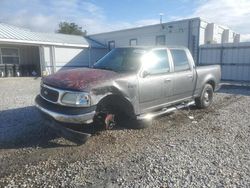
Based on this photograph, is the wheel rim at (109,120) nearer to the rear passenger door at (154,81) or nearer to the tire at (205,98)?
the rear passenger door at (154,81)

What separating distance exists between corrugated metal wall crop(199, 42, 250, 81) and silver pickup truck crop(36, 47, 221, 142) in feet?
33.0

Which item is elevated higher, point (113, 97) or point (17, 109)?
point (113, 97)

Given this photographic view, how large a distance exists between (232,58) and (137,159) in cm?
1423

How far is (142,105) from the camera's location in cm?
490

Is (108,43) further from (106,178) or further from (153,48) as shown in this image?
(106,178)

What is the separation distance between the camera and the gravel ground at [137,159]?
10.4 feet

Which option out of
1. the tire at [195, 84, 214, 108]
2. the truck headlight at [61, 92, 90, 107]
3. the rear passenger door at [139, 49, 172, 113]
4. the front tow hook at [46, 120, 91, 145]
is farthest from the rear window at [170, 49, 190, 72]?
the front tow hook at [46, 120, 91, 145]

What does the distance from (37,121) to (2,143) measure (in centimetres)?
145

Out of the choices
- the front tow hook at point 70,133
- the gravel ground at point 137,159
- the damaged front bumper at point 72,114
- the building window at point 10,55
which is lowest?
the gravel ground at point 137,159

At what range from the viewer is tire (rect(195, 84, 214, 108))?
7.23m

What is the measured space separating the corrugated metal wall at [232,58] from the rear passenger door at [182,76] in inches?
411

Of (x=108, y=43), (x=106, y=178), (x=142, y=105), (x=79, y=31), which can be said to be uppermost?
(x=79, y=31)

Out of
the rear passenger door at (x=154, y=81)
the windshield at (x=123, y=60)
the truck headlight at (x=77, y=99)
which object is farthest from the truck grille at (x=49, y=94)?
the rear passenger door at (x=154, y=81)

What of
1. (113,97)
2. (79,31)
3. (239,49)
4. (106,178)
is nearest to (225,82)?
(239,49)
